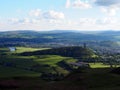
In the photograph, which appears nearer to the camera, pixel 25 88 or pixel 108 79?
pixel 25 88

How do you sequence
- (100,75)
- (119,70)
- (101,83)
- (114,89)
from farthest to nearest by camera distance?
(119,70), (100,75), (101,83), (114,89)

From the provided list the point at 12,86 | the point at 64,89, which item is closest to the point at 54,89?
the point at 64,89

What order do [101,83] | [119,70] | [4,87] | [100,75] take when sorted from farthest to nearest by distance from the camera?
[119,70]
[100,75]
[101,83]
[4,87]

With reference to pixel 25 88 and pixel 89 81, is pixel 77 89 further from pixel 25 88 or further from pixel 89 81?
pixel 89 81

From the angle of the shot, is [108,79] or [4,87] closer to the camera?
[4,87]

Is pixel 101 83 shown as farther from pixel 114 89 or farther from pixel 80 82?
pixel 114 89

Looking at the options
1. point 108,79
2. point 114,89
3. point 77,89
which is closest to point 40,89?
point 77,89

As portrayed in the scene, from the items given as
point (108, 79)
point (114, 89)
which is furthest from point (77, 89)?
point (108, 79)

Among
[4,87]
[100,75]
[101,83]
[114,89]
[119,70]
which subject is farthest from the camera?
[119,70]
